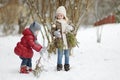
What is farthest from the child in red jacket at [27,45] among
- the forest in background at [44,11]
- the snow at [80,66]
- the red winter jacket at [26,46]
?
the forest in background at [44,11]

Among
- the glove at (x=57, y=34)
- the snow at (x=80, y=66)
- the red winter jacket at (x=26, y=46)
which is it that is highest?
the glove at (x=57, y=34)

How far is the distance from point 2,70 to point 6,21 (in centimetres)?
1283

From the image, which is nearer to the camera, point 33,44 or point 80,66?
point 33,44

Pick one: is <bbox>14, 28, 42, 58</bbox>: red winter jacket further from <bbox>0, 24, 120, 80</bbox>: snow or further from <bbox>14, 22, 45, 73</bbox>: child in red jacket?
<bbox>0, 24, 120, 80</bbox>: snow

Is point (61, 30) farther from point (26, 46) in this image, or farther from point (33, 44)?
point (26, 46)

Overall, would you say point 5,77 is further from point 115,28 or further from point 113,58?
point 115,28

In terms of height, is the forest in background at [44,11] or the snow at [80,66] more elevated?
the forest in background at [44,11]

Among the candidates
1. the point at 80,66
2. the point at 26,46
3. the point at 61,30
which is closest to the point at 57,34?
the point at 61,30

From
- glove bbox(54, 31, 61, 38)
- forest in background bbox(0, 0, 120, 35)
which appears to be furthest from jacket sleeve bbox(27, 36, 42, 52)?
forest in background bbox(0, 0, 120, 35)

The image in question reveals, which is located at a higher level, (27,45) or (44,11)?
(44,11)

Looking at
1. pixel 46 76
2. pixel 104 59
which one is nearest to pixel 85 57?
pixel 104 59

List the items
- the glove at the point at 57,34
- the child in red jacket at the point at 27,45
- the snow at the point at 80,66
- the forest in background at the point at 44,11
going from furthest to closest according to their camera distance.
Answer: the forest in background at the point at 44,11
the glove at the point at 57,34
the child in red jacket at the point at 27,45
the snow at the point at 80,66

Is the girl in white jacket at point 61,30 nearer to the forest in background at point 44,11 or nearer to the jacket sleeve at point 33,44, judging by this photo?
the jacket sleeve at point 33,44

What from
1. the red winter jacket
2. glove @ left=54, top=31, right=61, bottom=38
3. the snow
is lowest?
the snow
